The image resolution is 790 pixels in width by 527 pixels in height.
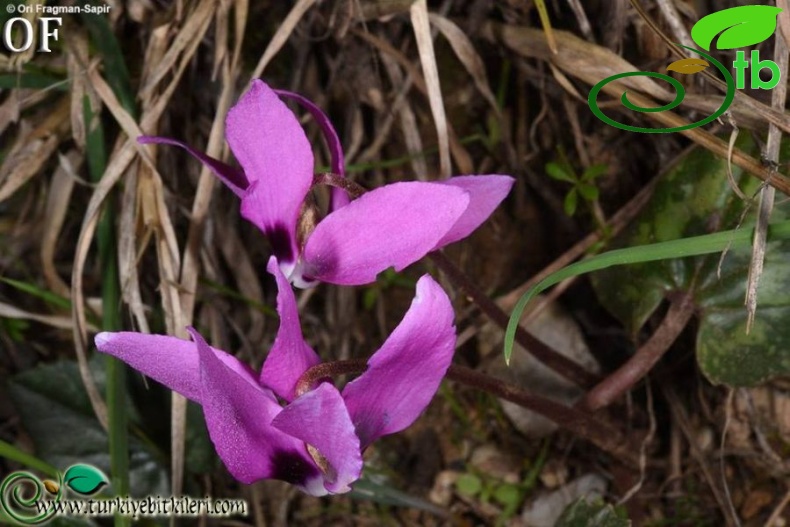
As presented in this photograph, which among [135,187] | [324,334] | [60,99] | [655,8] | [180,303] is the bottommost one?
[324,334]

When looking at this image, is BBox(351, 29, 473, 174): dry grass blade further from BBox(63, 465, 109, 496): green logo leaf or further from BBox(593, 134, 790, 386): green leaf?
BBox(63, 465, 109, 496): green logo leaf

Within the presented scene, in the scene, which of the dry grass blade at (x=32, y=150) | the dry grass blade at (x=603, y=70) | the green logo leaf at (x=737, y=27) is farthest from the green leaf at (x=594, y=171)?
the dry grass blade at (x=32, y=150)

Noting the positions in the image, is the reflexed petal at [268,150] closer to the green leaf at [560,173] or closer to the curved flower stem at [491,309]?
the curved flower stem at [491,309]

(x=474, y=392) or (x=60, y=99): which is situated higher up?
(x=60, y=99)

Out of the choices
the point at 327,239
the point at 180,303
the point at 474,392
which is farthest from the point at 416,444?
the point at 327,239

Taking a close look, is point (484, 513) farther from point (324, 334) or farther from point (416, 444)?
point (324, 334)

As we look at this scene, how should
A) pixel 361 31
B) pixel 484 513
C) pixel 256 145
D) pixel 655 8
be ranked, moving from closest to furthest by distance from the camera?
1. pixel 256 145
2. pixel 655 8
3. pixel 361 31
4. pixel 484 513
